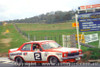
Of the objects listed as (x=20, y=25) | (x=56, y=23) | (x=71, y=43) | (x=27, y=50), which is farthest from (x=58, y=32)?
(x=27, y=50)

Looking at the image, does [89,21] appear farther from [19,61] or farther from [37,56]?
[19,61]

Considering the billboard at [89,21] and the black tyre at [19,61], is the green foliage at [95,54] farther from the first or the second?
the black tyre at [19,61]

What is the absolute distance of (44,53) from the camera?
12.2m

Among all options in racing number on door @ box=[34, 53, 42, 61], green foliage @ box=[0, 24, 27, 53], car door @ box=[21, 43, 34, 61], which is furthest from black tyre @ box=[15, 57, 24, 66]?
green foliage @ box=[0, 24, 27, 53]

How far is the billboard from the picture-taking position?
1534cm

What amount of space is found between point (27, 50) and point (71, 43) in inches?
214

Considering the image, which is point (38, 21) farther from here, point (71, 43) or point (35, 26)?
point (71, 43)

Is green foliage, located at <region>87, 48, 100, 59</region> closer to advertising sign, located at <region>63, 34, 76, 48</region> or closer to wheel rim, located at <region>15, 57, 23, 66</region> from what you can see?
advertising sign, located at <region>63, 34, 76, 48</region>

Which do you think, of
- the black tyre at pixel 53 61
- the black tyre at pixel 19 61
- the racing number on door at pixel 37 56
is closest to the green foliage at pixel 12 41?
the black tyre at pixel 19 61

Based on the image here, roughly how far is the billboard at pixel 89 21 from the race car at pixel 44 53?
3.71m

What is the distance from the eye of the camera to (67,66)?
1099cm

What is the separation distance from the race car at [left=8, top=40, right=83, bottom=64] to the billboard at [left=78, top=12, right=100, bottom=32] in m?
3.71

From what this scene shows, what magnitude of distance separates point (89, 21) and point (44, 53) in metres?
5.06

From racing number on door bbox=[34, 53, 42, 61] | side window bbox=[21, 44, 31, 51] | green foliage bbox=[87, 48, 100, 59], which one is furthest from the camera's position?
green foliage bbox=[87, 48, 100, 59]
